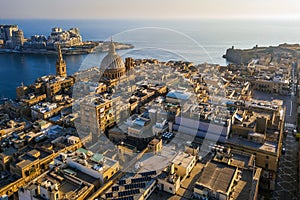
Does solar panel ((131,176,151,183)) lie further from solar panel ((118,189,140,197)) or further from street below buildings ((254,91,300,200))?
street below buildings ((254,91,300,200))

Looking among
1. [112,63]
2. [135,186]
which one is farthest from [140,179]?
[112,63]

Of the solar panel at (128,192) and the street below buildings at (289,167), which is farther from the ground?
the solar panel at (128,192)

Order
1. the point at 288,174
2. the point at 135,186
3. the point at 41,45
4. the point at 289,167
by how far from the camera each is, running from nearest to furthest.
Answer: the point at 135,186
the point at 288,174
the point at 289,167
the point at 41,45

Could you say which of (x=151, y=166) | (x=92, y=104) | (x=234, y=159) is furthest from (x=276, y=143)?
(x=92, y=104)

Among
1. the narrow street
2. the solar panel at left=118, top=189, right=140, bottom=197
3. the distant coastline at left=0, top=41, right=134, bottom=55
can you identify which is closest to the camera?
the solar panel at left=118, top=189, right=140, bottom=197

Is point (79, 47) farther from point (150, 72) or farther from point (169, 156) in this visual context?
point (169, 156)

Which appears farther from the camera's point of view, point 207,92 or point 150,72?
point 150,72

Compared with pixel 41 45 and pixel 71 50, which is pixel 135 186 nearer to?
pixel 71 50

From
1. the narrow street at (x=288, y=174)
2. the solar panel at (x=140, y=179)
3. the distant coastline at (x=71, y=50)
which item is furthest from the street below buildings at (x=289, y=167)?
the distant coastline at (x=71, y=50)

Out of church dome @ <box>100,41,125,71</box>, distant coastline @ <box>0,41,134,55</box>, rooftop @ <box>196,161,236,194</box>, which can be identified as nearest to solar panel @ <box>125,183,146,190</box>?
rooftop @ <box>196,161,236,194</box>

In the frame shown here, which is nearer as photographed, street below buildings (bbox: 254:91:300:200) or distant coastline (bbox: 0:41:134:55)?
street below buildings (bbox: 254:91:300:200)

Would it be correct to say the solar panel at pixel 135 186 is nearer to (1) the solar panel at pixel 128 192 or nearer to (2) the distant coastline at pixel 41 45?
(1) the solar panel at pixel 128 192
